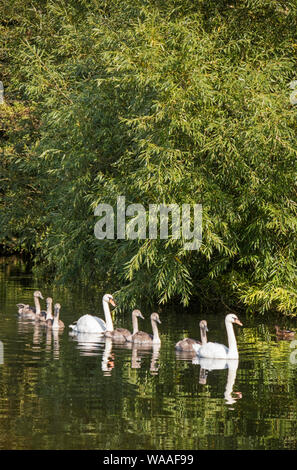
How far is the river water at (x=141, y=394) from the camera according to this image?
12.6 m

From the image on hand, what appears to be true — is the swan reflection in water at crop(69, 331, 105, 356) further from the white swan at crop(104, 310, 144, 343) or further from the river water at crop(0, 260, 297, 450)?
the white swan at crop(104, 310, 144, 343)

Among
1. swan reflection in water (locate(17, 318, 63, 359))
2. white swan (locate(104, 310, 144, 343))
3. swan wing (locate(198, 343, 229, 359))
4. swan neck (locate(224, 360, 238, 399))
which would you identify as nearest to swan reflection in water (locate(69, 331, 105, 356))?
white swan (locate(104, 310, 144, 343))

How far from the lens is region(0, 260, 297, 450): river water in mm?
12570

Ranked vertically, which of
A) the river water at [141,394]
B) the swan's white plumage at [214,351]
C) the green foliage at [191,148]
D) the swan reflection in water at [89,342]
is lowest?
the river water at [141,394]

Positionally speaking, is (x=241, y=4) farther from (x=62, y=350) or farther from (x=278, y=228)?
(x=62, y=350)

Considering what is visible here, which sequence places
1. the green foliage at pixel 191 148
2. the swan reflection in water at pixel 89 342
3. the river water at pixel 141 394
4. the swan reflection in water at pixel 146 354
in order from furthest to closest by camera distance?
the green foliage at pixel 191 148 < the swan reflection in water at pixel 89 342 < the swan reflection in water at pixel 146 354 < the river water at pixel 141 394

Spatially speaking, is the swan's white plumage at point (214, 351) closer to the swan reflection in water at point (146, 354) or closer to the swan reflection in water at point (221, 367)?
the swan reflection in water at point (221, 367)

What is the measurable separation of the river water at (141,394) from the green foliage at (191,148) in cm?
241

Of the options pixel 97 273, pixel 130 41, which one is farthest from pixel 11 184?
pixel 130 41

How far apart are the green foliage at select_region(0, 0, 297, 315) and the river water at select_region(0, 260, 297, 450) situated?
241 cm

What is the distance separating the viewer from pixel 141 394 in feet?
49.9

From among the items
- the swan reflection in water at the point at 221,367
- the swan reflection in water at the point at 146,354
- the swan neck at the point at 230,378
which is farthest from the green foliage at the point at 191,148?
the swan neck at the point at 230,378

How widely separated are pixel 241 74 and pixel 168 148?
2.70 metres

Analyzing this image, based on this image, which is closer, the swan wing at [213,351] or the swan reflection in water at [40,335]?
the swan wing at [213,351]
